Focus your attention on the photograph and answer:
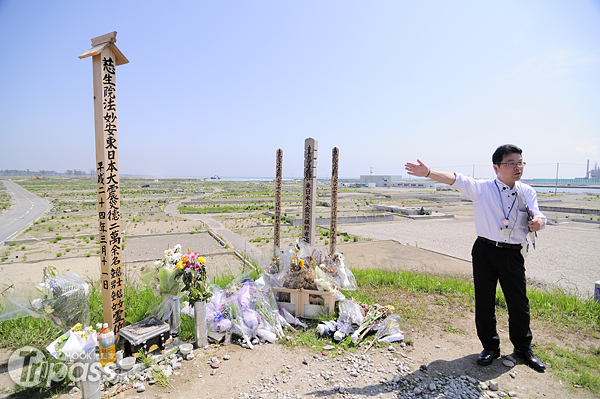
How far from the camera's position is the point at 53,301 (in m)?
3.05

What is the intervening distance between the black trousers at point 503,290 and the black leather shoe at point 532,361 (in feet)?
0.20

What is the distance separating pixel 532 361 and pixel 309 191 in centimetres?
430

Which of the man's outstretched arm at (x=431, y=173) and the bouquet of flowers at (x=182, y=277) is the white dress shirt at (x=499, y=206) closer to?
the man's outstretched arm at (x=431, y=173)

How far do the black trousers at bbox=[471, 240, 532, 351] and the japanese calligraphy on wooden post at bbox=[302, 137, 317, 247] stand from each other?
11.0 ft

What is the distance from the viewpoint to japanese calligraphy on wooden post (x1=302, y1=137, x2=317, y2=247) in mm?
6238

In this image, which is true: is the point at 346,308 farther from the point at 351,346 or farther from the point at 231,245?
the point at 231,245

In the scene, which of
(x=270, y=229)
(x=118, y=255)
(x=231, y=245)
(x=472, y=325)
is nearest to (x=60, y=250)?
(x=231, y=245)

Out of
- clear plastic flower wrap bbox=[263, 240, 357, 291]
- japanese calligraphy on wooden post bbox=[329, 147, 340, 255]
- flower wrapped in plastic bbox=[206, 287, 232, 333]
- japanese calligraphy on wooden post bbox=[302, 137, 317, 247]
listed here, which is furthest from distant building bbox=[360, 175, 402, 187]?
flower wrapped in plastic bbox=[206, 287, 232, 333]

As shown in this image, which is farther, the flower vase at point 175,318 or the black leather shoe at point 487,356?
the flower vase at point 175,318

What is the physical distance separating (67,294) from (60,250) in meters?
11.1

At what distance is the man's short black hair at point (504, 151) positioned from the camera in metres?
3.19

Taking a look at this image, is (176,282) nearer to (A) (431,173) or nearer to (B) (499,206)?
(A) (431,173)

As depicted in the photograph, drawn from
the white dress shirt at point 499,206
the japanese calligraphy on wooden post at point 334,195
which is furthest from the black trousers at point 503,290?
the japanese calligraphy on wooden post at point 334,195

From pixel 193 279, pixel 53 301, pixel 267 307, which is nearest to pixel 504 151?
pixel 267 307
